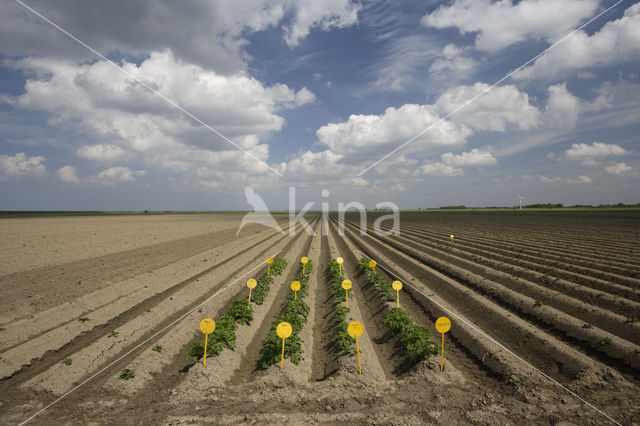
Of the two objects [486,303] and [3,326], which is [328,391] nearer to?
[486,303]

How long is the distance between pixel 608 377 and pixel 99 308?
1397cm

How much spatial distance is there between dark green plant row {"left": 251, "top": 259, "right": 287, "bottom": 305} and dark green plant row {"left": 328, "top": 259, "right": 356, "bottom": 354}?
269 centimetres

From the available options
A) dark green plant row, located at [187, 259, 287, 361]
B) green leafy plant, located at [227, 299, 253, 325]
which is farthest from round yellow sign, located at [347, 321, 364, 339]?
green leafy plant, located at [227, 299, 253, 325]

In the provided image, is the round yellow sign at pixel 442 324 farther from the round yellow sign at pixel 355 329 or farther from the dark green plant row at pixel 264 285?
the dark green plant row at pixel 264 285

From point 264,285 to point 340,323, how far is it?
445 centimetres

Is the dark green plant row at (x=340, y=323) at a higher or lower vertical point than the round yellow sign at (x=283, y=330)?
lower

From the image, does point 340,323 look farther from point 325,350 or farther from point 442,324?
point 442,324

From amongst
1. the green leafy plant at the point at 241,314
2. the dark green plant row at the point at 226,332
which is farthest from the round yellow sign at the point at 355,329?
the green leafy plant at the point at 241,314

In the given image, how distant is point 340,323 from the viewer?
30.4 feet

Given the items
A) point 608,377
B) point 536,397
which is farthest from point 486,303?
point 536,397

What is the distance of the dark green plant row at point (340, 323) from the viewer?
763 centimetres

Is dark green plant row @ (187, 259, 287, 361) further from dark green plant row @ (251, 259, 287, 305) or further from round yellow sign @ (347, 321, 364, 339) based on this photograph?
round yellow sign @ (347, 321, 364, 339)

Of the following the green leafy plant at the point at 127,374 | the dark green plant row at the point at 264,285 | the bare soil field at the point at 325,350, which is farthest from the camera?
the dark green plant row at the point at 264,285

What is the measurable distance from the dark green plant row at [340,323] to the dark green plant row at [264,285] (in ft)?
8.82
